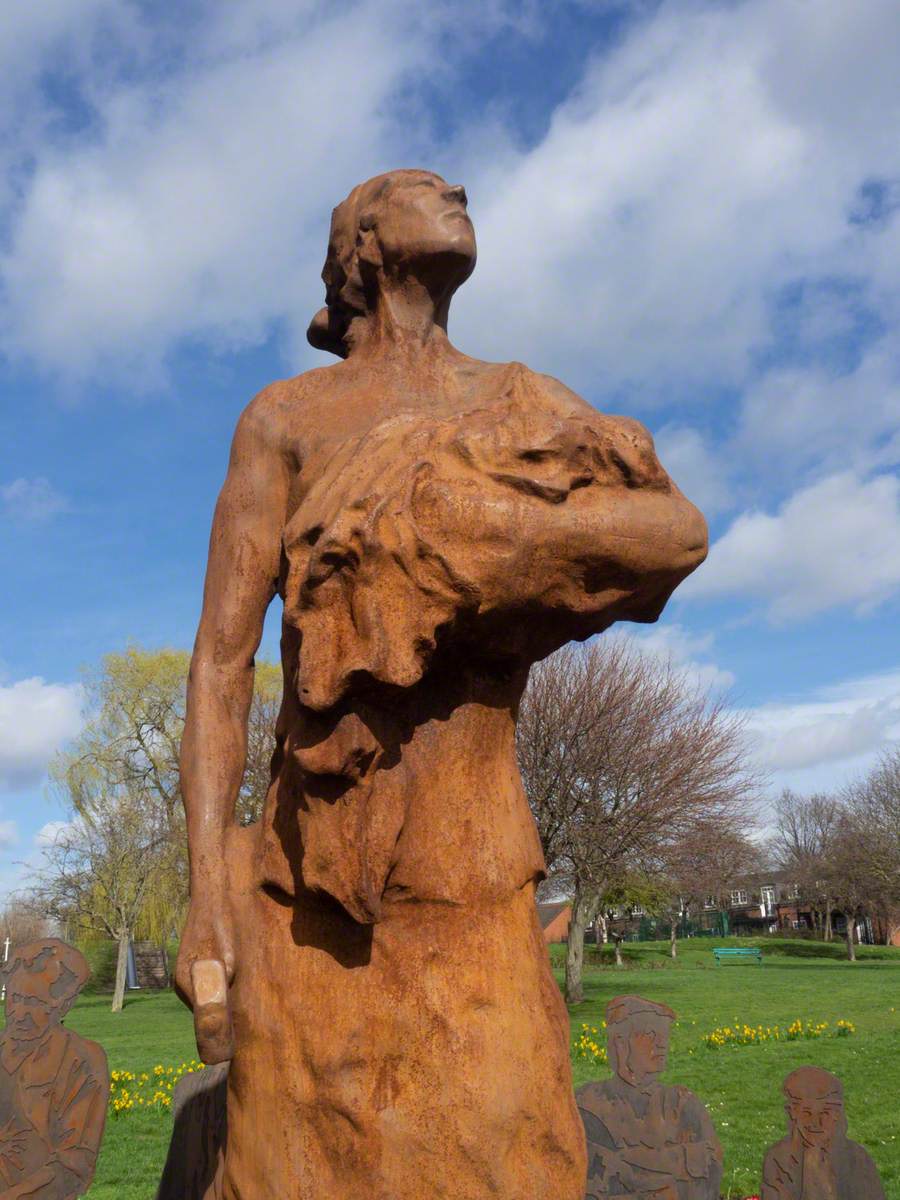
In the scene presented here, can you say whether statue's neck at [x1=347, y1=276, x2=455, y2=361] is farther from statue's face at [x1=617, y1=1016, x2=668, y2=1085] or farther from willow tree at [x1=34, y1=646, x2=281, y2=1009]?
willow tree at [x1=34, y1=646, x2=281, y2=1009]

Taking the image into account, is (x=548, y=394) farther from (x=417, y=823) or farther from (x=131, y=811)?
(x=131, y=811)

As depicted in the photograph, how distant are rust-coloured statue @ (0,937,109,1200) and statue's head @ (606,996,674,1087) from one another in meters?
3.32

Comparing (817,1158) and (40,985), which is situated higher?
(40,985)

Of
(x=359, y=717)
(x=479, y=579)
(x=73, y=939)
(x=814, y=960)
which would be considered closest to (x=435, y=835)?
(x=359, y=717)

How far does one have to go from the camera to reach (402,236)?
7.20 ft

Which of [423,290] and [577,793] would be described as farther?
[577,793]

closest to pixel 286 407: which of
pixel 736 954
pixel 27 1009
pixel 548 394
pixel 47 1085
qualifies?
pixel 548 394

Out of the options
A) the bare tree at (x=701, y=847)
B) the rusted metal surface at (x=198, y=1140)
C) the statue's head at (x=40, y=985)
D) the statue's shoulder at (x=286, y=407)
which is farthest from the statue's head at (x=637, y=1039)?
the bare tree at (x=701, y=847)

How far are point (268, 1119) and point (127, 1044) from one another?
18865mm

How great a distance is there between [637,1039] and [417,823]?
584 centimetres

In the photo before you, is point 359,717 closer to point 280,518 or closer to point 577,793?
point 280,518

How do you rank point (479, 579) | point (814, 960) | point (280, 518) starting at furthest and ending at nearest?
point (814, 960) → point (280, 518) → point (479, 579)

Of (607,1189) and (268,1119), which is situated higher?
(268,1119)

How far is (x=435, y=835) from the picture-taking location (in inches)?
71.9
